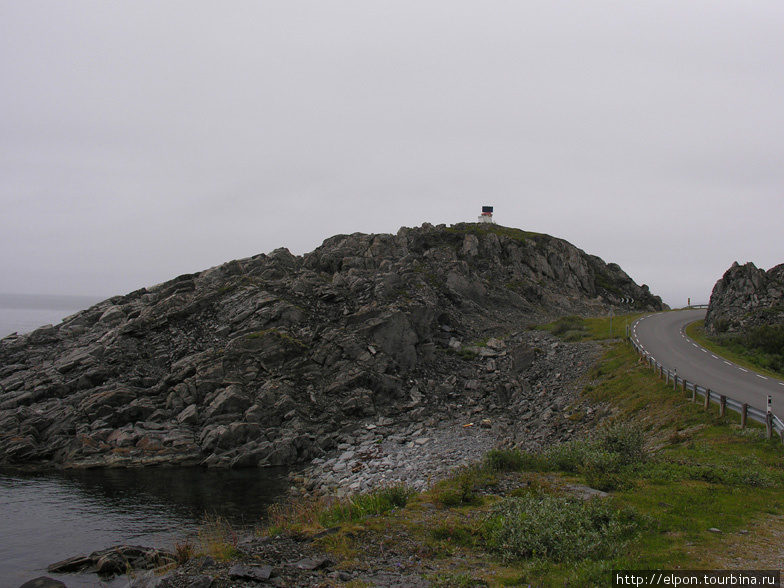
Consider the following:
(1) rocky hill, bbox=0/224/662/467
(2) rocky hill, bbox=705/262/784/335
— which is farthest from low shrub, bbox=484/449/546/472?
(2) rocky hill, bbox=705/262/784/335

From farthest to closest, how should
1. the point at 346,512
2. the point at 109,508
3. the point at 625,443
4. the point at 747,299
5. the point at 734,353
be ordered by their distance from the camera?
the point at 747,299, the point at 734,353, the point at 109,508, the point at 625,443, the point at 346,512

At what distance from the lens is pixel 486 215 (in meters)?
94.2

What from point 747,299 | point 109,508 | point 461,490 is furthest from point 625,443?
point 747,299

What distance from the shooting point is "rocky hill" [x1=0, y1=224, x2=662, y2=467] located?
36.2m

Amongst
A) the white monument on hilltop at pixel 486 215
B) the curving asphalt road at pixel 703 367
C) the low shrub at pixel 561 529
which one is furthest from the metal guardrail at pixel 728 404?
the white monument on hilltop at pixel 486 215

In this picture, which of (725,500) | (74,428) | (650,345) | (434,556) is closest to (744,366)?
(650,345)

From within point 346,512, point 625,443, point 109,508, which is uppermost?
point 625,443

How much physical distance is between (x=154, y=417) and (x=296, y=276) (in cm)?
2291

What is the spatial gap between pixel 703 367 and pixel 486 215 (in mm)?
65677

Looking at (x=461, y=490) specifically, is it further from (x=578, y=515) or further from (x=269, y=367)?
(x=269, y=367)

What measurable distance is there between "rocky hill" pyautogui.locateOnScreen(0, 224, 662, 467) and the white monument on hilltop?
31.7 m

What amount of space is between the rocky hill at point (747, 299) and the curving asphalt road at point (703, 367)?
3.38 m

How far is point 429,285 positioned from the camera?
60.0 m

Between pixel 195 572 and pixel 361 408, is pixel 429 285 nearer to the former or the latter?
pixel 361 408
